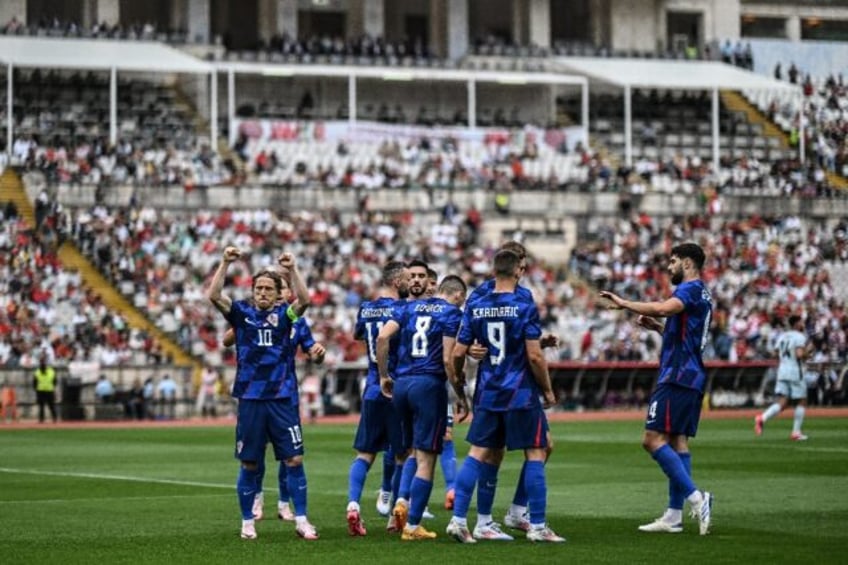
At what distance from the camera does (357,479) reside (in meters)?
16.8

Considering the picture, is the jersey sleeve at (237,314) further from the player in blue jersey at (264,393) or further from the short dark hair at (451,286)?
the short dark hair at (451,286)

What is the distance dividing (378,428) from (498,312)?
2.54m

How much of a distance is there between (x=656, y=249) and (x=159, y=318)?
15.9m

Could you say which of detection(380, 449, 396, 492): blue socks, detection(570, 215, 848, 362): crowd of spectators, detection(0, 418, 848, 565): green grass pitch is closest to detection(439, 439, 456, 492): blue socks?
detection(0, 418, 848, 565): green grass pitch

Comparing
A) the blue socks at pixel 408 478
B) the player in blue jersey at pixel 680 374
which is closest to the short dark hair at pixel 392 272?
the blue socks at pixel 408 478

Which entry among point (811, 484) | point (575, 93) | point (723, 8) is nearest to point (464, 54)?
point (575, 93)

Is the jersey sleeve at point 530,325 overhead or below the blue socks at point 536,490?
overhead

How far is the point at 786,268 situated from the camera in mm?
56562

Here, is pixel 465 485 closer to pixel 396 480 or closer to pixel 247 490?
pixel 247 490

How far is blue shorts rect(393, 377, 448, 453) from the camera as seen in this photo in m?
15.7

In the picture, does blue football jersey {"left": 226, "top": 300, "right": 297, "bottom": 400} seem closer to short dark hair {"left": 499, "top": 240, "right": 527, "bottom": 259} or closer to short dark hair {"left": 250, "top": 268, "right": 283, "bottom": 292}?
short dark hair {"left": 250, "top": 268, "right": 283, "bottom": 292}

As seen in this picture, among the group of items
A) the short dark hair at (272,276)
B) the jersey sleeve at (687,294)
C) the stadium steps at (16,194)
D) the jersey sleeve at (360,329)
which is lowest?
the jersey sleeve at (360,329)

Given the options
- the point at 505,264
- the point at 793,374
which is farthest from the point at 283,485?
the point at 793,374

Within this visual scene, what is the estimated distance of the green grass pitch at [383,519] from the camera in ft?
47.8
